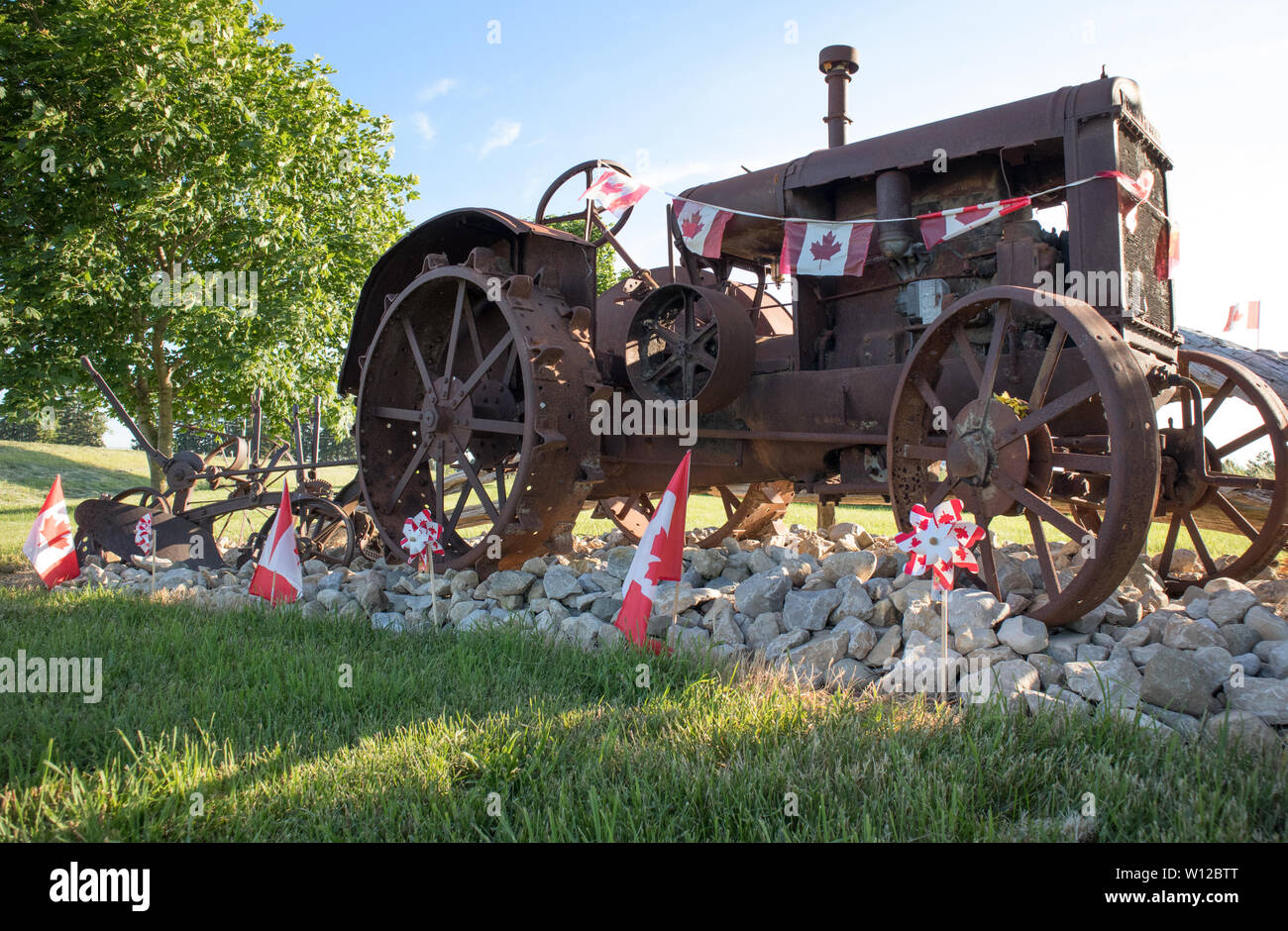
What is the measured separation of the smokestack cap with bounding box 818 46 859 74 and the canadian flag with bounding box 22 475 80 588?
629 cm

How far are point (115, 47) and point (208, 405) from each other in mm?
4925

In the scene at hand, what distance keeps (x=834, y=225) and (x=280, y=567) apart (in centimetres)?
387

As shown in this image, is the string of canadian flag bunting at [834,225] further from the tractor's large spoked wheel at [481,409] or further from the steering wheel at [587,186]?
the tractor's large spoked wheel at [481,409]

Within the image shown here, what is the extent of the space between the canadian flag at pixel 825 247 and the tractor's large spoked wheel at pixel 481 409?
1.36m

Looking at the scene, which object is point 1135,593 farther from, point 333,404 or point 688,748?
point 333,404

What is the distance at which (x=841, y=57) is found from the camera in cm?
582

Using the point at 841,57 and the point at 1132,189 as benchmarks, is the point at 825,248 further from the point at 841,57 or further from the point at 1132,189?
the point at 841,57

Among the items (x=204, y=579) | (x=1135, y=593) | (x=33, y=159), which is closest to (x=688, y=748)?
(x=1135, y=593)

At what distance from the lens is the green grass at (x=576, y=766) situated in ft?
7.11

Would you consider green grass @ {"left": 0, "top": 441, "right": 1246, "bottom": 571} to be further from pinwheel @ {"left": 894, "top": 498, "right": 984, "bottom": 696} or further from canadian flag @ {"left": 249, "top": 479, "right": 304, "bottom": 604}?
canadian flag @ {"left": 249, "top": 479, "right": 304, "bottom": 604}

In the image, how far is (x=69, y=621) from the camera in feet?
15.3

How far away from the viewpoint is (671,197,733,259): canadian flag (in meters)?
5.42

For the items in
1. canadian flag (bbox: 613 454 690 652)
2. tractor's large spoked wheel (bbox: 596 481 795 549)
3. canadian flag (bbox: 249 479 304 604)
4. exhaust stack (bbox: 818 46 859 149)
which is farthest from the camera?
tractor's large spoked wheel (bbox: 596 481 795 549)

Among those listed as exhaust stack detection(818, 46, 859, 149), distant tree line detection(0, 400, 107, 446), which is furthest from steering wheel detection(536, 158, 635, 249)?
distant tree line detection(0, 400, 107, 446)
